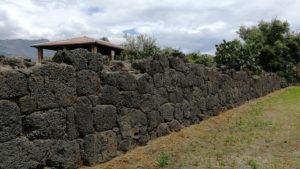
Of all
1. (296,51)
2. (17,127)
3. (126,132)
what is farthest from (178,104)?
(296,51)

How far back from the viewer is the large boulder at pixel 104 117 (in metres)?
8.68

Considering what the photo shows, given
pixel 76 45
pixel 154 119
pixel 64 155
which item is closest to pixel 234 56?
pixel 76 45

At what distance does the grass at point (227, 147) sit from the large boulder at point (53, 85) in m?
1.49

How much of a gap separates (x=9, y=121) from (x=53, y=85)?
1125mm

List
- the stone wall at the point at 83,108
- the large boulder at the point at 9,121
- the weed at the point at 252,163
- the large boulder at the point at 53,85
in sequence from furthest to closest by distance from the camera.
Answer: the weed at the point at 252,163 → the large boulder at the point at 53,85 → the stone wall at the point at 83,108 → the large boulder at the point at 9,121

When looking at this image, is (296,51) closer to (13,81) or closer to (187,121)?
(187,121)

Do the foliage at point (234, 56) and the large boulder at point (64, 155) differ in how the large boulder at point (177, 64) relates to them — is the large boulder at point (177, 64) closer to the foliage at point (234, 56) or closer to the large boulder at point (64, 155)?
the large boulder at point (64, 155)

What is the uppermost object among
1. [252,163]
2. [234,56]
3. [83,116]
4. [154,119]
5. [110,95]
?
[234,56]

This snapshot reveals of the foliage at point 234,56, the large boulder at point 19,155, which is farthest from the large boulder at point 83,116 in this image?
the foliage at point 234,56

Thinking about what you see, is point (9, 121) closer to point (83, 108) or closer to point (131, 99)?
point (83, 108)

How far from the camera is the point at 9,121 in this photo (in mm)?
6566

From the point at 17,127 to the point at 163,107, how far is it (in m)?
5.70

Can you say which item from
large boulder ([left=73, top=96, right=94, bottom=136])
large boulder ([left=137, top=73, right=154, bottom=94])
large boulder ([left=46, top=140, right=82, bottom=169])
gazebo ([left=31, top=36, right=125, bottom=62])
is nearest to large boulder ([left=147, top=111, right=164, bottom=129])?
large boulder ([left=137, top=73, right=154, bottom=94])

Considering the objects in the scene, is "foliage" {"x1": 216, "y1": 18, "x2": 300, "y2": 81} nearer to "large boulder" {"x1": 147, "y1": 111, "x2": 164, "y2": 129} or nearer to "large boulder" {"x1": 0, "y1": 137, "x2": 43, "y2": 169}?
"large boulder" {"x1": 147, "y1": 111, "x2": 164, "y2": 129}
